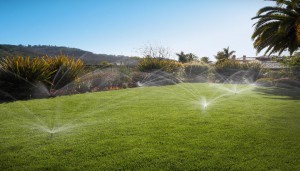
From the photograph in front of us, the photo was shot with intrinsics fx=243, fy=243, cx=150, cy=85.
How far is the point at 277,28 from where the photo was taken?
17516 mm

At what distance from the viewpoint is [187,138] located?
4527 millimetres

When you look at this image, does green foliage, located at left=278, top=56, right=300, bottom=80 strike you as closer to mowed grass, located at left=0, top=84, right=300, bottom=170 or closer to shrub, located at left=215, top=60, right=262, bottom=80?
shrub, located at left=215, top=60, right=262, bottom=80

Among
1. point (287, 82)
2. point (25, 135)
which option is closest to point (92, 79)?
point (25, 135)

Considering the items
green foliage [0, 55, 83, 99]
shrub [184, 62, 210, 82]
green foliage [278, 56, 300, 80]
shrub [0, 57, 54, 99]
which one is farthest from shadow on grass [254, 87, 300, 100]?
shrub [184, 62, 210, 82]

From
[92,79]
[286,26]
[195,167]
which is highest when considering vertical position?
[286,26]

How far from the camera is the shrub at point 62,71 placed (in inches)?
481

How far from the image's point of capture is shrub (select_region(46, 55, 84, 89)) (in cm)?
1222

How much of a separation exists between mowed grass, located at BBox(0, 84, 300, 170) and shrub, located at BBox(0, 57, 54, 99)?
303 cm

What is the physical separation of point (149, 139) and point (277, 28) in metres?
16.8

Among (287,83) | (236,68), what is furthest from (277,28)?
(236,68)

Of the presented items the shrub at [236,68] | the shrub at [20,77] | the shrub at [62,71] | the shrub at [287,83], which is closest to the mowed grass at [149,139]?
the shrub at [20,77]

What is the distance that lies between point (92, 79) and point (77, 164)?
11296 mm

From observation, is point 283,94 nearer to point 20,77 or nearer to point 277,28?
point 277,28

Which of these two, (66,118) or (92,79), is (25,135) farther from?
(92,79)
